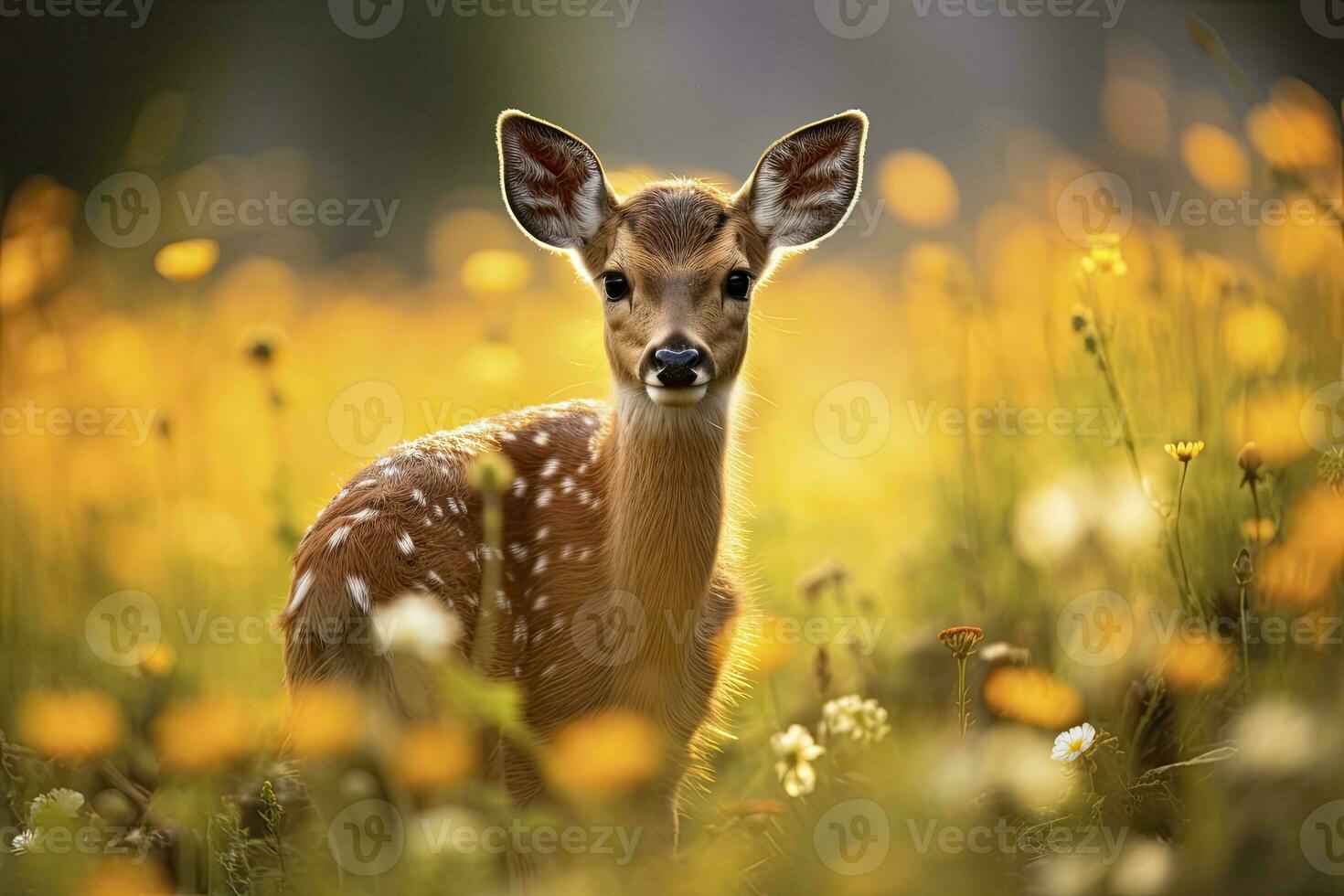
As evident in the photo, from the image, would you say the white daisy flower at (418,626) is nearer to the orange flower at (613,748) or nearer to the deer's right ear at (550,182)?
the orange flower at (613,748)

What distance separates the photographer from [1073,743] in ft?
9.59

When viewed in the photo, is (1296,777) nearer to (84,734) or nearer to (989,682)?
(989,682)

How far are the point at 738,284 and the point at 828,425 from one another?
150cm

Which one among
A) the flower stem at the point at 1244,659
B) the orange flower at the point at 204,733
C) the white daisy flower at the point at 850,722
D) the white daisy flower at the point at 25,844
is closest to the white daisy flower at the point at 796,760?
the white daisy flower at the point at 850,722

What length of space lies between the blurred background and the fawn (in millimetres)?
217

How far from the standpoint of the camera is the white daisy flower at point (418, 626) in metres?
2.48

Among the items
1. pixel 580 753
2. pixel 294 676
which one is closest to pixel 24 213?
pixel 294 676

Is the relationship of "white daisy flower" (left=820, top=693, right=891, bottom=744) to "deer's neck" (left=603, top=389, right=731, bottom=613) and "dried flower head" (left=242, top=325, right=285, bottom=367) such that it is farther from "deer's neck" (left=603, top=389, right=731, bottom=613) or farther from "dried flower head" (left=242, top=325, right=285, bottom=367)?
"dried flower head" (left=242, top=325, right=285, bottom=367)

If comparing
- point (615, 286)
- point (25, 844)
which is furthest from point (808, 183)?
point (25, 844)

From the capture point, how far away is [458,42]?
8.14 m

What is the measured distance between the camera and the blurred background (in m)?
2.89

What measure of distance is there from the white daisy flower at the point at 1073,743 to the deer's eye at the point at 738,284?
1387mm

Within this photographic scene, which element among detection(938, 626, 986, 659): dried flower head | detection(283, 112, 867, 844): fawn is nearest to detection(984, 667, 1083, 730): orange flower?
detection(938, 626, 986, 659): dried flower head

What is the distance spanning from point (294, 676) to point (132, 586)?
1186 millimetres
